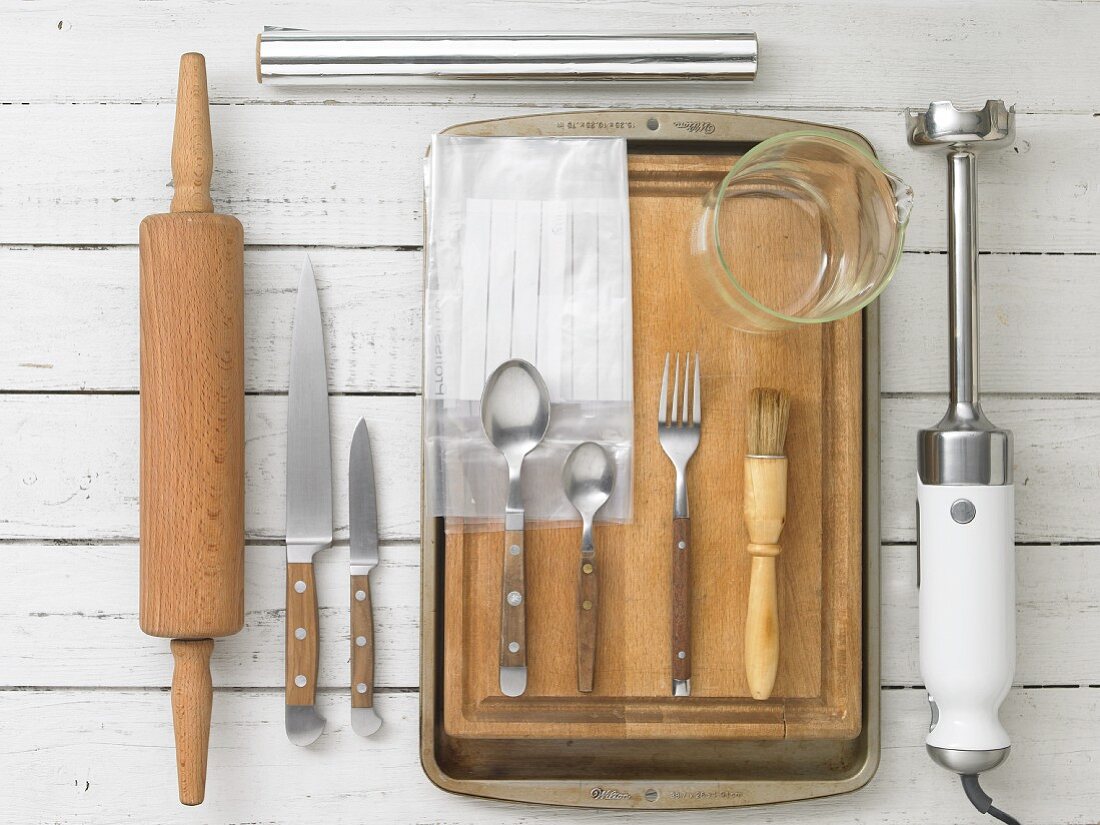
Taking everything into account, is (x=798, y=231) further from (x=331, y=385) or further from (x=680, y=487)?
(x=331, y=385)

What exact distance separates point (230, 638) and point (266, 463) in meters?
0.12

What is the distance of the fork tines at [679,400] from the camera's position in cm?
56

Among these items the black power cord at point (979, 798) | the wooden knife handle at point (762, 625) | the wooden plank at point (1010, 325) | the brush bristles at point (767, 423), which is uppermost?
the wooden plank at point (1010, 325)

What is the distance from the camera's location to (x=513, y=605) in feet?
1.80

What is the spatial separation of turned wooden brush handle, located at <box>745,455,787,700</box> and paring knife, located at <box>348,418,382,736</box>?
0.82 ft

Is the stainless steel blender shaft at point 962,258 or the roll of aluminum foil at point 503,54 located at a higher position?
the roll of aluminum foil at point 503,54

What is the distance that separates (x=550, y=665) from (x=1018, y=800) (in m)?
0.34

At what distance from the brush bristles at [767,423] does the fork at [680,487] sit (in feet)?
0.12

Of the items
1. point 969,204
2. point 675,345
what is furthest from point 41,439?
point 969,204

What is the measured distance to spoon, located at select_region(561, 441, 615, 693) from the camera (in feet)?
1.80

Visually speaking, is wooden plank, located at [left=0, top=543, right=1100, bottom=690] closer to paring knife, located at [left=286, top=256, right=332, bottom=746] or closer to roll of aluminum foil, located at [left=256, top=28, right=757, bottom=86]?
paring knife, located at [left=286, top=256, right=332, bottom=746]

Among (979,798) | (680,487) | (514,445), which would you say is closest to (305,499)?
(514,445)

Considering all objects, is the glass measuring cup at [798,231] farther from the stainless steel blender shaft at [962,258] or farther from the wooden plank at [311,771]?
the wooden plank at [311,771]

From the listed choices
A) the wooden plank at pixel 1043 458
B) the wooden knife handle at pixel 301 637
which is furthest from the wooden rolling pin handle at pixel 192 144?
the wooden plank at pixel 1043 458
